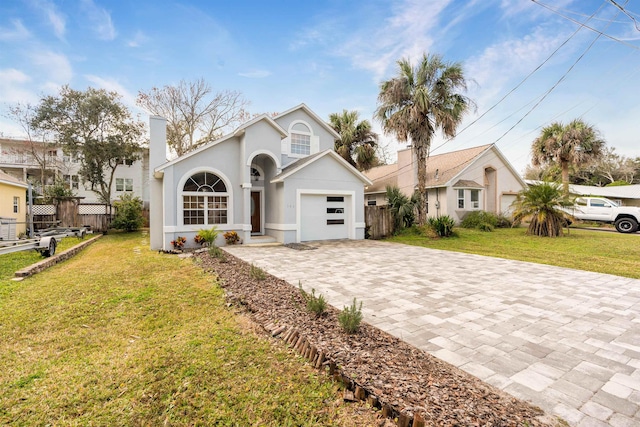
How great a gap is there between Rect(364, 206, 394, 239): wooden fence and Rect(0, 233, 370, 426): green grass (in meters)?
10.7

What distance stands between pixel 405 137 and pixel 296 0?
8.66m

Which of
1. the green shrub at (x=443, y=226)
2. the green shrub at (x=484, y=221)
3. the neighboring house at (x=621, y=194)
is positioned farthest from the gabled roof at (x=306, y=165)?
the neighboring house at (x=621, y=194)

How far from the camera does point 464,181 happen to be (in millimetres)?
19359

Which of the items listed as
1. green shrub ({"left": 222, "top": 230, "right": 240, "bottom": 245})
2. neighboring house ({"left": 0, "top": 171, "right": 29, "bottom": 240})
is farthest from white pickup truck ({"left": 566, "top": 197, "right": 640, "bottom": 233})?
neighboring house ({"left": 0, "top": 171, "right": 29, "bottom": 240})

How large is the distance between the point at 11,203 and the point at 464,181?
2586 cm

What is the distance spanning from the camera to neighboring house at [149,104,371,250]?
464 inches

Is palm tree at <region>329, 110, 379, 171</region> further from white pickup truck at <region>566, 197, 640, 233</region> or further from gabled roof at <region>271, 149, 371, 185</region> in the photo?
white pickup truck at <region>566, 197, 640, 233</region>

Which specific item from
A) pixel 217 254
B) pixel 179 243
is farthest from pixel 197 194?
pixel 217 254

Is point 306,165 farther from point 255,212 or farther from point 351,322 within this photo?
point 351,322

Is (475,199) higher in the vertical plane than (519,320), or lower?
higher

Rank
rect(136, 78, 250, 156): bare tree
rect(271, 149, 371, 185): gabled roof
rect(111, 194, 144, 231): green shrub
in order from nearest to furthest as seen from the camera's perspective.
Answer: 1. rect(271, 149, 371, 185): gabled roof
2. rect(111, 194, 144, 231): green shrub
3. rect(136, 78, 250, 156): bare tree

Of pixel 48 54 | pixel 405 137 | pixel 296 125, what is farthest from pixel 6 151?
pixel 405 137

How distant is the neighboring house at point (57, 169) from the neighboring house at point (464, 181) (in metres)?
21.4

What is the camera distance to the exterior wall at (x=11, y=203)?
1470cm
